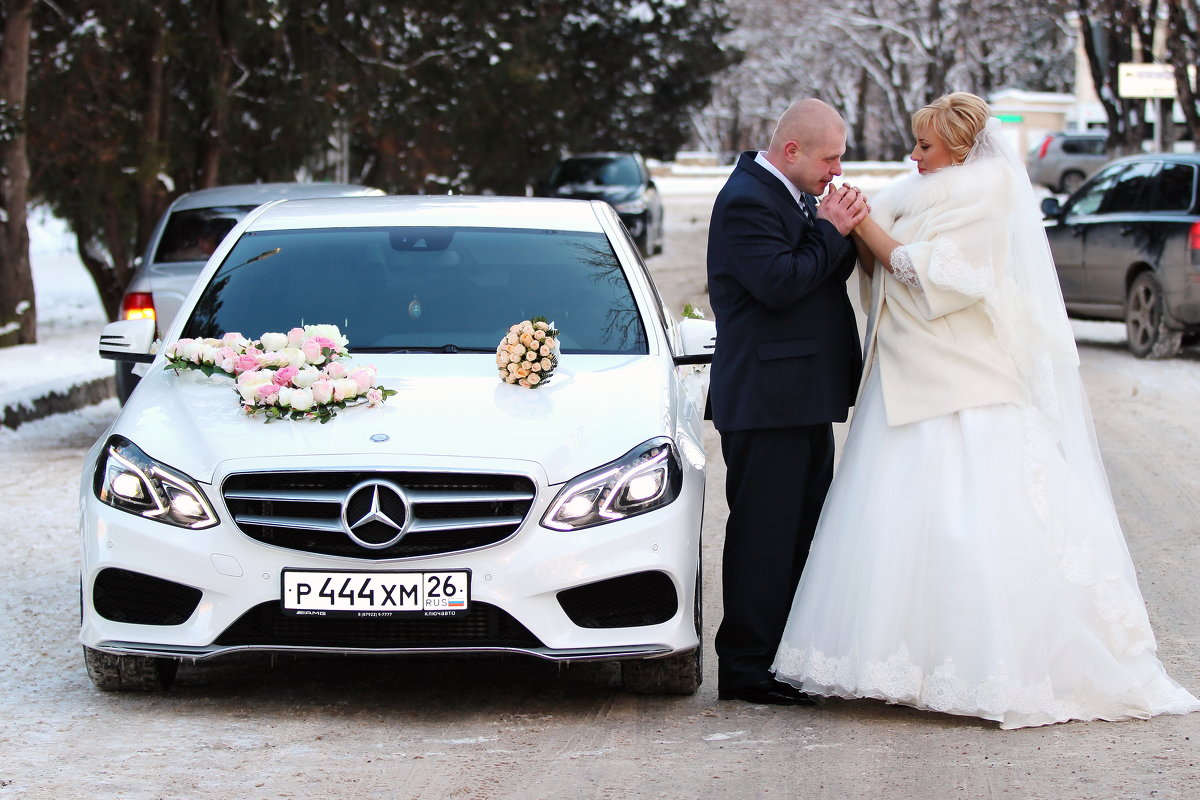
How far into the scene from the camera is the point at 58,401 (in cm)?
1280

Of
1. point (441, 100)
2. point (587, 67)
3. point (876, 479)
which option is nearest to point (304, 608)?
point (876, 479)

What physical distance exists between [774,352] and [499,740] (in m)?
1.40

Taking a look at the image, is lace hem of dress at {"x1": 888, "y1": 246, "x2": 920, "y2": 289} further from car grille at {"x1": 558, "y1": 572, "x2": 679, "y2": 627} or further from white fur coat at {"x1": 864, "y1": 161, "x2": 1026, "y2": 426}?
car grille at {"x1": 558, "y1": 572, "x2": 679, "y2": 627}

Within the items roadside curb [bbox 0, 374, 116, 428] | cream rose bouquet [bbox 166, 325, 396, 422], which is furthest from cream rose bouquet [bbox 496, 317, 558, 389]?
roadside curb [bbox 0, 374, 116, 428]

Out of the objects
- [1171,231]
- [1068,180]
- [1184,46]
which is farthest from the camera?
[1068,180]

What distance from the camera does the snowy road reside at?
429 centimetres

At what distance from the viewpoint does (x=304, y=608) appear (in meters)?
4.75

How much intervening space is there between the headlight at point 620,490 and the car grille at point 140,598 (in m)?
1.07

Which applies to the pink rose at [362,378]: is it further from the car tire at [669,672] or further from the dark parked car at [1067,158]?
the dark parked car at [1067,158]

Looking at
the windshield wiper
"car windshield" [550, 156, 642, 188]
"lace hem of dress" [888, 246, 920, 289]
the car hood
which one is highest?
"lace hem of dress" [888, 246, 920, 289]

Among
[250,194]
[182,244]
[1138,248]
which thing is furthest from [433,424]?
[1138,248]

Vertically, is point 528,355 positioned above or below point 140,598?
above

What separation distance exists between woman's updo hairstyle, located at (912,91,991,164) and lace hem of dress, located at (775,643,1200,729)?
1.53 meters

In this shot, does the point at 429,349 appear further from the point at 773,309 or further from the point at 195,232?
the point at 195,232
